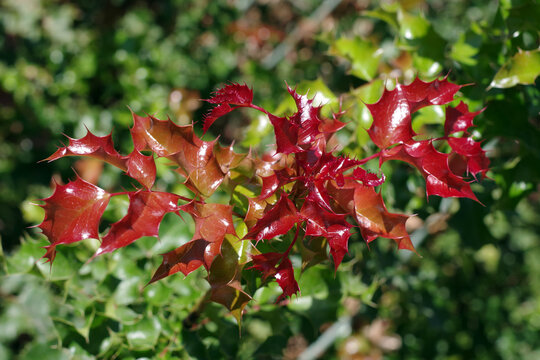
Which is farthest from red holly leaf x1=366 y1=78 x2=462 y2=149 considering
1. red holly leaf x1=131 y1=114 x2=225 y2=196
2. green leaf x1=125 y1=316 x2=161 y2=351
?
green leaf x1=125 y1=316 x2=161 y2=351

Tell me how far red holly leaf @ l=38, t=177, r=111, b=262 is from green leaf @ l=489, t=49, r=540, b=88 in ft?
2.44

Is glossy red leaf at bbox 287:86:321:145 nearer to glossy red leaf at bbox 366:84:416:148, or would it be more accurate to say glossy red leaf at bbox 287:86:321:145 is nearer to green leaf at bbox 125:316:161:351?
glossy red leaf at bbox 366:84:416:148

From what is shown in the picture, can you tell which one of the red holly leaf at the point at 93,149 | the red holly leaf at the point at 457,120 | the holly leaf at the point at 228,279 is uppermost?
the red holly leaf at the point at 93,149

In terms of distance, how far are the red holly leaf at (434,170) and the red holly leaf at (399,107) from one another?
0.07 feet

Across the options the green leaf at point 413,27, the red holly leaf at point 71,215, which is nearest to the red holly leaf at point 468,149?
the green leaf at point 413,27

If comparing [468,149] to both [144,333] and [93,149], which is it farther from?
[144,333]

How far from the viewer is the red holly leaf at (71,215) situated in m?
0.52

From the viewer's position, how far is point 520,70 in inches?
31.0

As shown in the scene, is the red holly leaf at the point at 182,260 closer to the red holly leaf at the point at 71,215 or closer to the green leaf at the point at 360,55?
the red holly leaf at the point at 71,215

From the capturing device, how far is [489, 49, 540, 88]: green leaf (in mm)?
769

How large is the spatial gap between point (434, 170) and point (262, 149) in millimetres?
942

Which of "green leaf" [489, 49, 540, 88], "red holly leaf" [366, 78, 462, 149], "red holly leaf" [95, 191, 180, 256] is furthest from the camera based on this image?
"green leaf" [489, 49, 540, 88]

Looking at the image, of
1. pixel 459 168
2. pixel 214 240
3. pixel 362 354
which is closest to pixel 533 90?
pixel 459 168

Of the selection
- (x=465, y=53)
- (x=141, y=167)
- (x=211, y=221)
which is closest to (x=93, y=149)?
(x=141, y=167)
